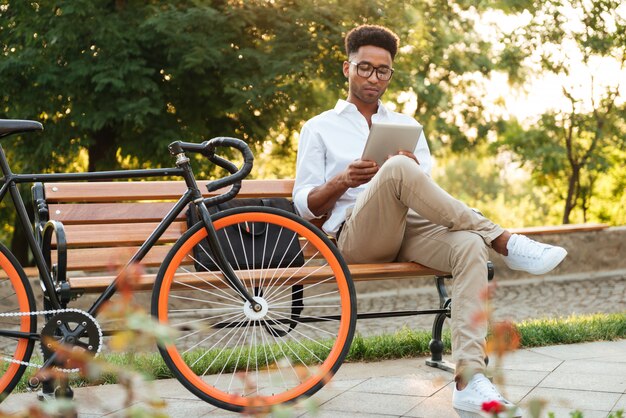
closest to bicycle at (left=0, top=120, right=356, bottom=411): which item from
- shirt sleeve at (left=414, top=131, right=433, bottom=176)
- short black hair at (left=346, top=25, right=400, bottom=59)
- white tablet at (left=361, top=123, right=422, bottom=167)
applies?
white tablet at (left=361, top=123, right=422, bottom=167)

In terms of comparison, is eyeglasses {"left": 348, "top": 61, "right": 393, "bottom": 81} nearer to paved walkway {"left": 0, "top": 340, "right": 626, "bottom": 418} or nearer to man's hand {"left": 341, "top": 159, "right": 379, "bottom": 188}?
man's hand {"left": 341, "top": 159, "right": 379, "bottom": 188}

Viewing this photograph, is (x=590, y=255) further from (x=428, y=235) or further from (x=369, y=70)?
(x=428, y=235)

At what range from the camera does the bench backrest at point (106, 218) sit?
3.97 metres

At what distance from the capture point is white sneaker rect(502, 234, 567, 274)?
3625 mm

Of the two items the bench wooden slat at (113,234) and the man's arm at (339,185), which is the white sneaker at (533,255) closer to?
the man's arm at (339,185)

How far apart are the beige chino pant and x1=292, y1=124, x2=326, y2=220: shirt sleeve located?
0.82 feet

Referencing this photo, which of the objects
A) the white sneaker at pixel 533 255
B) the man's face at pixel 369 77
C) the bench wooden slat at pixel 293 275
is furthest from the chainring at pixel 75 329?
the man's face at pixel 369 77

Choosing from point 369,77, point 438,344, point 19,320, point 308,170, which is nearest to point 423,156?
point 369,77

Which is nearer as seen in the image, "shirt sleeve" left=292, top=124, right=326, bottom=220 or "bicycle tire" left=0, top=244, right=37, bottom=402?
"bicycle tire" left=0, top=244, right=37, bottom=402

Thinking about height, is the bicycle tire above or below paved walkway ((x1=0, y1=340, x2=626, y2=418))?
above

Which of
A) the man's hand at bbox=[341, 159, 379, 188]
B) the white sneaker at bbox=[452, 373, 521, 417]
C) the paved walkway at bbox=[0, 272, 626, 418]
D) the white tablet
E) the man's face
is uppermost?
the man's face

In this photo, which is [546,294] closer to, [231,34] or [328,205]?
[231,34]

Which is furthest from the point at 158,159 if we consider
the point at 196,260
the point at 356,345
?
the point at 196,260

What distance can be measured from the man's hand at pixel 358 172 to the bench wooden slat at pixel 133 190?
23.6 inches
